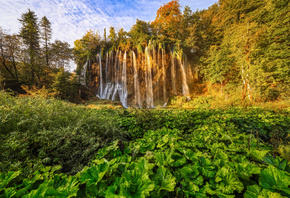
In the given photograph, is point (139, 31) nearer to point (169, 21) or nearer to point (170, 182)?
point (169, 21)

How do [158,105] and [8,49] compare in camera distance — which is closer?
[158,105]

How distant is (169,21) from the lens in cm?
1712

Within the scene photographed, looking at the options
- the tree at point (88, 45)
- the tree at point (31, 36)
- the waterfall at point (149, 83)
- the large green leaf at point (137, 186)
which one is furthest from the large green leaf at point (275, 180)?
the tree at point (88, 45)

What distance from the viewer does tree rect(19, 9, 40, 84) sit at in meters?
15.0

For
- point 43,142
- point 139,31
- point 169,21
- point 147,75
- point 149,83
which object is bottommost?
point 43,142

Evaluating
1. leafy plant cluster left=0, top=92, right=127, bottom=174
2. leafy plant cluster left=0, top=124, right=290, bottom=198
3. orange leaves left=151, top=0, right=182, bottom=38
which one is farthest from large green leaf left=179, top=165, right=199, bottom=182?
orange leaves left=151, top=0, right=182, bottom=38

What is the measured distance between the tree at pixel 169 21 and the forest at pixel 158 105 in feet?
0.53

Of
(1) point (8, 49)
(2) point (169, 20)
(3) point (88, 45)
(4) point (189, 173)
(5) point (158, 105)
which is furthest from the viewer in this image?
(3) point (88, 45)

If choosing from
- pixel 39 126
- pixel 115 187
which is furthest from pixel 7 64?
pixel 115 187

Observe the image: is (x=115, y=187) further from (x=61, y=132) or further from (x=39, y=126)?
(x=39, y=126)

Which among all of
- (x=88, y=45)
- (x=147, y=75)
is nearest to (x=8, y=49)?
(x=88, y=45)

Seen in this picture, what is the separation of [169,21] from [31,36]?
20.5 m

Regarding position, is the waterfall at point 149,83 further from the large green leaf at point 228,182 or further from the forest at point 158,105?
the large green leaf at point 228,182

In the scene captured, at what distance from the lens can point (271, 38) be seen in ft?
33.3
